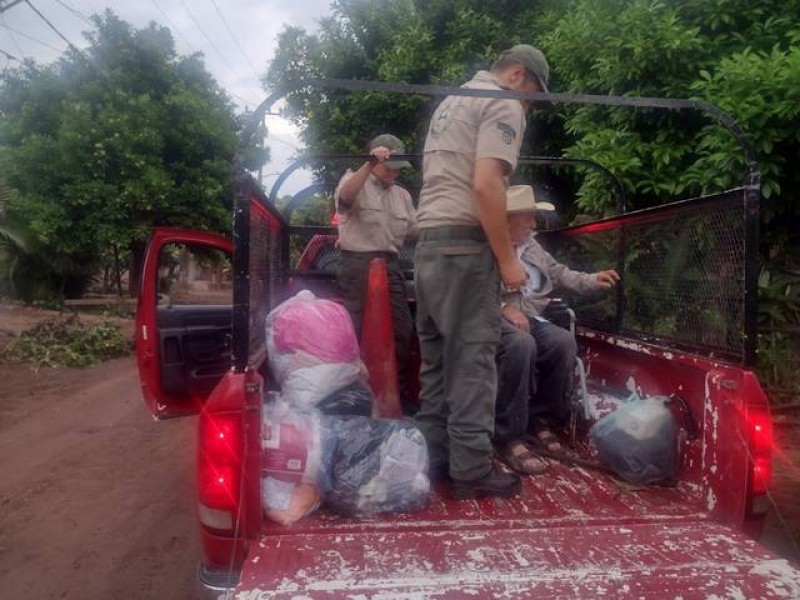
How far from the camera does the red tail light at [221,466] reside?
2182mm

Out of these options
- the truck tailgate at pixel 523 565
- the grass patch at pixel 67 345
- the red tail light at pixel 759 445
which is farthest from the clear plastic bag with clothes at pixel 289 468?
the grass patch at pixel 67 345

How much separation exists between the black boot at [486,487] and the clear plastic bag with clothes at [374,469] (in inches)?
7.0

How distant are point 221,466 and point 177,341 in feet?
5.13

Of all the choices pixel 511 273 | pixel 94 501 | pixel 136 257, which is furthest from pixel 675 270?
pixel 136 257

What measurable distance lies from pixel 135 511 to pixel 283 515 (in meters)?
2.73

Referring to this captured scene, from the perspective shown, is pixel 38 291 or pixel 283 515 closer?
pixel 283 515

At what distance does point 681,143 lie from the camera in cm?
592

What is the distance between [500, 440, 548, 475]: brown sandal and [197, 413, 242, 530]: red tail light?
4.27 feet

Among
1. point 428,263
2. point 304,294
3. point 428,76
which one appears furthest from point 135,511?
point 428,76

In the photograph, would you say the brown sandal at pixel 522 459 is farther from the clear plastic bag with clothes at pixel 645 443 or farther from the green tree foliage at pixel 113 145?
the green tree foliage at pixel 113 145

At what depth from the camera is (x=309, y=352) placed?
113 inches

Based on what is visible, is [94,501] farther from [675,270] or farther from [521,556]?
[675,270]

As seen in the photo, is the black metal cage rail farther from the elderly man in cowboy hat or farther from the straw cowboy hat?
the straw cowboy hat

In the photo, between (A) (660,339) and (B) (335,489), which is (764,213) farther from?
(B) (335,489)
